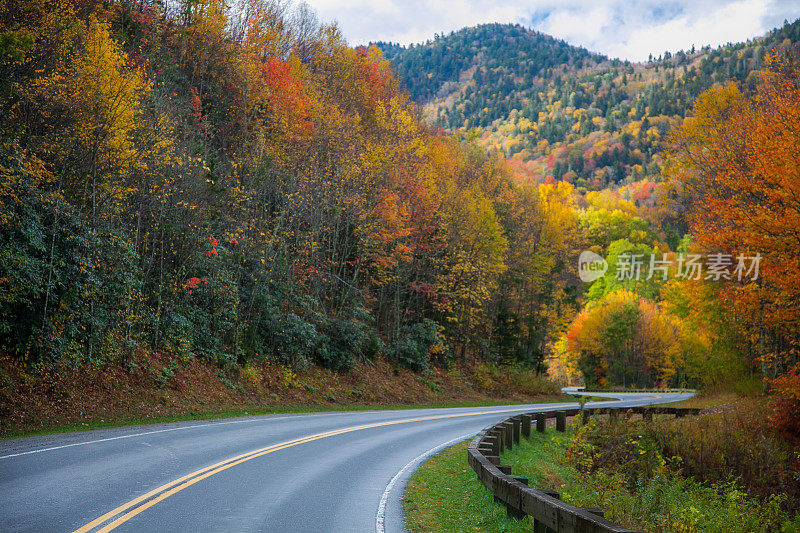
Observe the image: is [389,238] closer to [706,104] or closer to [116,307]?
[116,307]

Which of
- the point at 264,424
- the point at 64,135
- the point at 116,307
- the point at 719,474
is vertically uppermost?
the point at 64,135

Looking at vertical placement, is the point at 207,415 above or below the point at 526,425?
above

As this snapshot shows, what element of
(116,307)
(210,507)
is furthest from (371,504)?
(116,307)

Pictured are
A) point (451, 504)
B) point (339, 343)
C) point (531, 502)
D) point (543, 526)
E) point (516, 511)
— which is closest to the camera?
point (543, 526)

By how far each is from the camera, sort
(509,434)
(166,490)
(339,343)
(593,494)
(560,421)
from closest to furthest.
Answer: (166,490), (593,494), (509,434), (560,421), (339,343)

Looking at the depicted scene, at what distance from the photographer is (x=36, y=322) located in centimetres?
1570

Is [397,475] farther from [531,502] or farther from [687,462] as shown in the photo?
[687,462]

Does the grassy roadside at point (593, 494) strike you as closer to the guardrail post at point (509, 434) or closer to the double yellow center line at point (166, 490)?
the guardrail post at point (509, 434)

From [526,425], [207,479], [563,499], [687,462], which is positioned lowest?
[687,462]

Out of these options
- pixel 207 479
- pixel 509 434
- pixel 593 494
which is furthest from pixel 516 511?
pixel 509 434

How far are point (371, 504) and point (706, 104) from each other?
31204mm

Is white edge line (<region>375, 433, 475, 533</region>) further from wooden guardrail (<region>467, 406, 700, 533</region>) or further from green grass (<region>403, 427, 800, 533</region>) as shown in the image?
wooden guardrail (<region>467, 406, 700, 533</region>)

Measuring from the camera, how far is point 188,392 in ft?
66.6

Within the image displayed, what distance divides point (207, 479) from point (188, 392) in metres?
12.4
